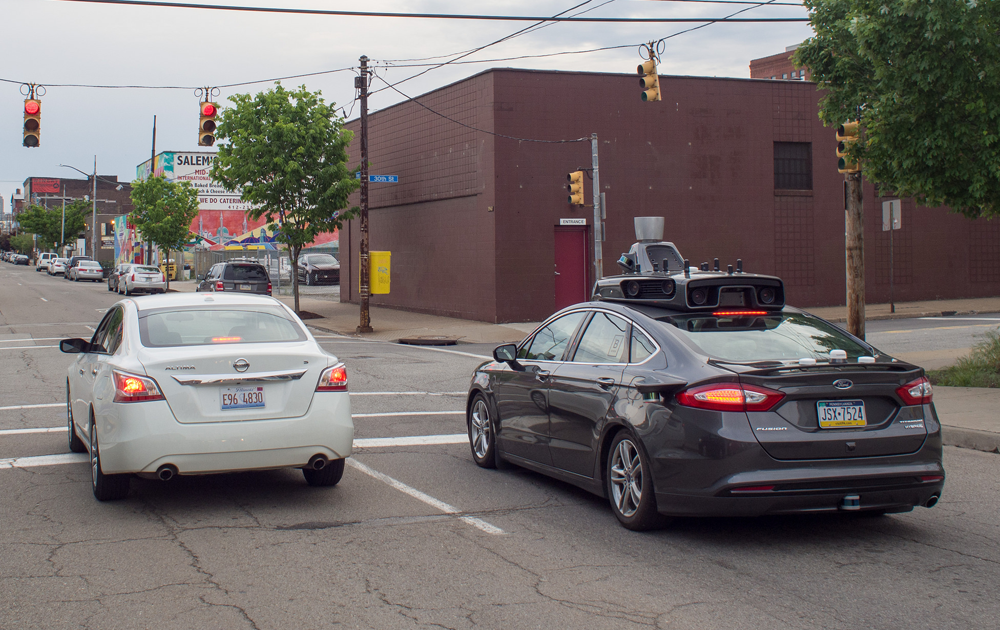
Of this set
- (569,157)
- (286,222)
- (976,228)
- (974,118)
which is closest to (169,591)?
(974,118)

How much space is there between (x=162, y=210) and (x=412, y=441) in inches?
1618

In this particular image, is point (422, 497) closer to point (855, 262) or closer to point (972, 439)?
point (972, 439)

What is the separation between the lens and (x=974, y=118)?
1167 cm

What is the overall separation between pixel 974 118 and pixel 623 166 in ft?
53.1

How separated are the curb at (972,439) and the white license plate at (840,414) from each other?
382cm

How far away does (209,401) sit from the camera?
6.69m

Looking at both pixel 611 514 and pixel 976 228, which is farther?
pixel 976 228

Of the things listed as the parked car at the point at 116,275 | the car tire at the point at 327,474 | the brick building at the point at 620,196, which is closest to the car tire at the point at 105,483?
the car tire at the point at 327,474

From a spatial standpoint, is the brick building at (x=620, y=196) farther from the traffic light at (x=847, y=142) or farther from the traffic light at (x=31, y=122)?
the traffic light at (x=847, y=142)

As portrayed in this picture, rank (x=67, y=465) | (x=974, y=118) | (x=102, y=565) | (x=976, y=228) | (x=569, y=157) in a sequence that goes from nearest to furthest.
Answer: (x=102, y=565) → (x=67, y=465) → (x=974, y=118) → (x=569, y=157) → (x=976, y=228)

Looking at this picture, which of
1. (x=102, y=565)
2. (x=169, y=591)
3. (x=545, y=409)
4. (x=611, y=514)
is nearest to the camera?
(x=169, y=591)

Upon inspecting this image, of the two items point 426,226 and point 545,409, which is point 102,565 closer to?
point 545,409

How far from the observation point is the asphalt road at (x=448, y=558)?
15.5 ft

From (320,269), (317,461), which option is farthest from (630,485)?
(320,269)
